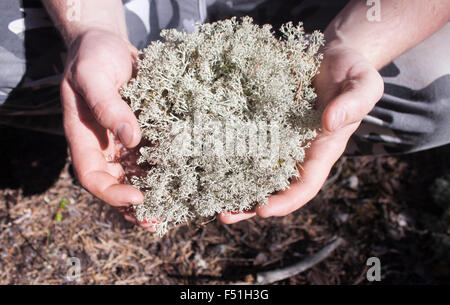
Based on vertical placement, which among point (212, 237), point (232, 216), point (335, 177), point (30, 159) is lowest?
point (212, 237)

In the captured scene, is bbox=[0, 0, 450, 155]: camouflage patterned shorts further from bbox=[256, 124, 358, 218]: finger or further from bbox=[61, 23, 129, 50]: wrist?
bbox=[256, 124, 358, 218]: finger

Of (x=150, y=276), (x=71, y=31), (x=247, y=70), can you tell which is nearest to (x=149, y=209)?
(x=247, y=70)

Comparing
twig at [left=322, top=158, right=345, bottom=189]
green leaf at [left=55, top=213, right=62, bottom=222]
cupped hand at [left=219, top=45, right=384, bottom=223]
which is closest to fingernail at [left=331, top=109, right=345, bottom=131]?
cupped hand at [left=219, top=45, right=384, bottom=223]

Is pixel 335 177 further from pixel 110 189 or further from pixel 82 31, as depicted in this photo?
pixel 82 31

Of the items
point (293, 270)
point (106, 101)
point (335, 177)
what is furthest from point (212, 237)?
point (106, 101)

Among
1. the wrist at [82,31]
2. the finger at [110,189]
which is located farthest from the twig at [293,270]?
the wrist at [82,31]

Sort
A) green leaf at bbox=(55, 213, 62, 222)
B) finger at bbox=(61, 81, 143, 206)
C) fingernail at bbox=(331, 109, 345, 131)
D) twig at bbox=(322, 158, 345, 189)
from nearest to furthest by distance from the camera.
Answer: fingernail at bbox=(331, 109, 345, 131) → finger at bbox=(61, 81, 143, 206) → green leaf at bbox=(55, 213, 62, 222) → twig at bbox=(322, 158, 345, 189)
